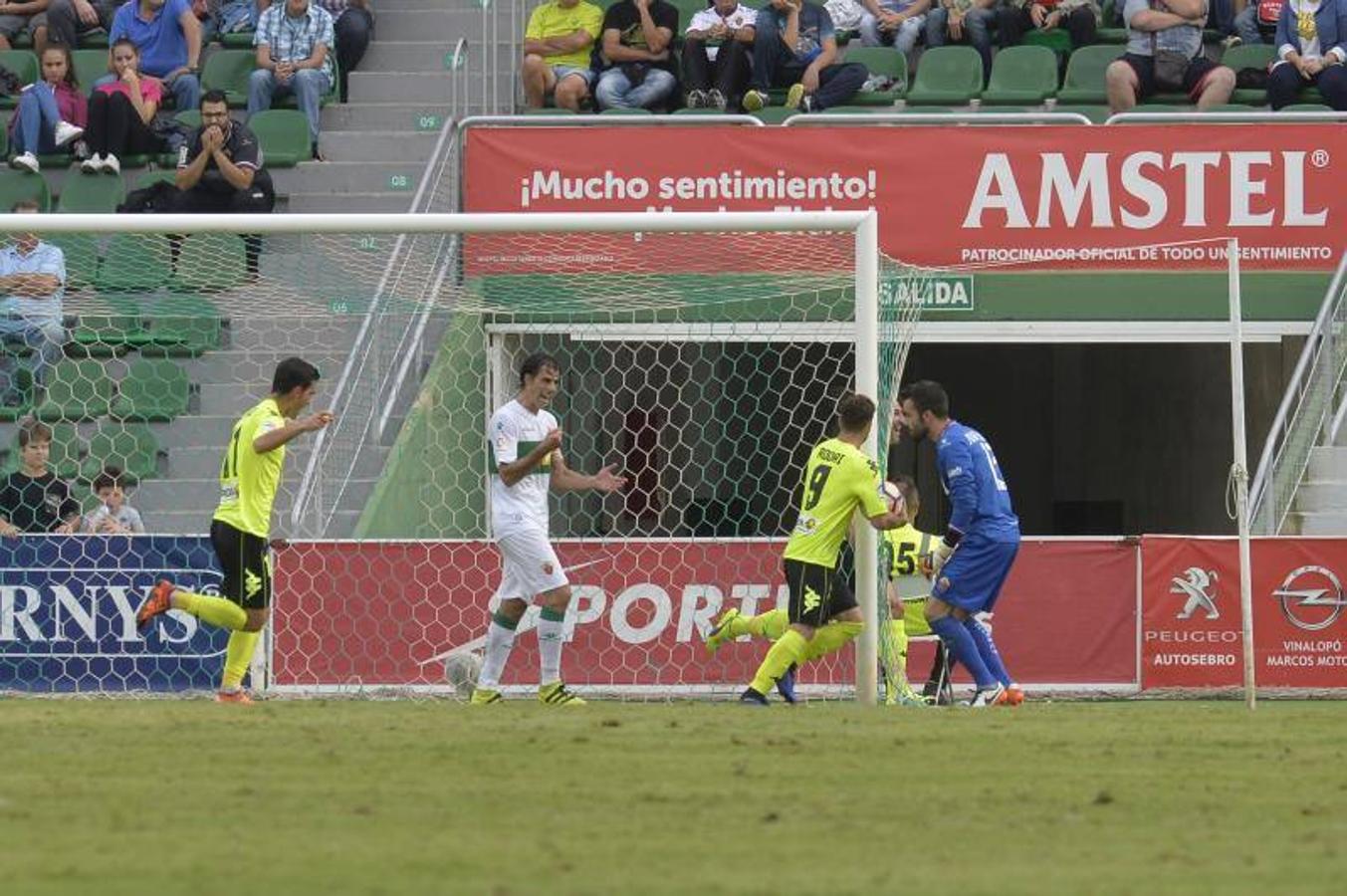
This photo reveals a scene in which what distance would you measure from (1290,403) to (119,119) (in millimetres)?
10406

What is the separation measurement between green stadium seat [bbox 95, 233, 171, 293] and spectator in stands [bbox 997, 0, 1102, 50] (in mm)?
8156

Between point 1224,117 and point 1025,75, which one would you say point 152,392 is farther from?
point 1224,117

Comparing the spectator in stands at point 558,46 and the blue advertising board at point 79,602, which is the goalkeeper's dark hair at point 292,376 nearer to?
the blue advertising board at point 79,602

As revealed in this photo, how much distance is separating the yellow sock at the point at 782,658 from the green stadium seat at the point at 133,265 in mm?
6345

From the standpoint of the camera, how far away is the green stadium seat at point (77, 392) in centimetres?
1852

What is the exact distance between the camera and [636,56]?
21.9 m

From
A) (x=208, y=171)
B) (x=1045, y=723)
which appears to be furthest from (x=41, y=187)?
(x=1045, y=723)

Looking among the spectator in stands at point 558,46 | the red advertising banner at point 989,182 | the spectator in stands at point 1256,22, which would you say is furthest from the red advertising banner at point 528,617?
the spectator in stands at point 1256,22

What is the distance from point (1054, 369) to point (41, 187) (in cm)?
1250

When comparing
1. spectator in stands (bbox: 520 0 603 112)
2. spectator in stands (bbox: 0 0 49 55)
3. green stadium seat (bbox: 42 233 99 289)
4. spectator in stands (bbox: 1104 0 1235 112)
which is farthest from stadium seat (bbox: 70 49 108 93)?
spectator in stands (bbox: 1104 0 1235 112)

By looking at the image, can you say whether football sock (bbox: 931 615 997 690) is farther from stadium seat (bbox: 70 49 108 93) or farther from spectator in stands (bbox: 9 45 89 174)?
stadium seat (bbox: 70 49 108 93)

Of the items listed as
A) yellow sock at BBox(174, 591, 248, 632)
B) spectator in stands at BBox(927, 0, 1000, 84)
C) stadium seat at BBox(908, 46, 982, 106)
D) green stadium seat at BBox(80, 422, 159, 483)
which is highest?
spectator in stands at BBox(927, 0, 1000, 84)

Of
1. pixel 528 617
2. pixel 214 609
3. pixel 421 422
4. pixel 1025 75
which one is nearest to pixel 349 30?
pixel 421 422

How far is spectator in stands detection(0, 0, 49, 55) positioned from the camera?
78.7 feet
